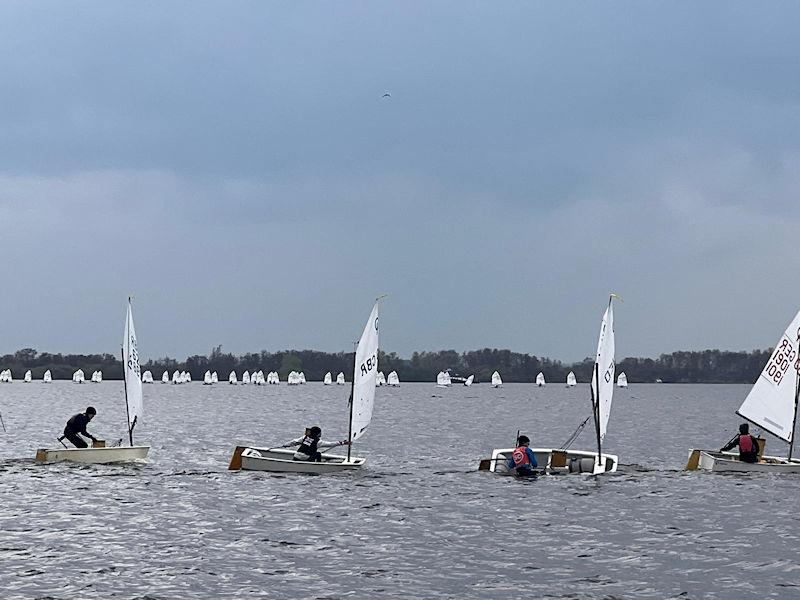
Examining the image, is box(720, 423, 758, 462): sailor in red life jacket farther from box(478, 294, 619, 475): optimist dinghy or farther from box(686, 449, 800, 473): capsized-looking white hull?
box(478, 294, 619, 475): optimist dinghy

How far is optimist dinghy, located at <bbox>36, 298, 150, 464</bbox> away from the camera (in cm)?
4065

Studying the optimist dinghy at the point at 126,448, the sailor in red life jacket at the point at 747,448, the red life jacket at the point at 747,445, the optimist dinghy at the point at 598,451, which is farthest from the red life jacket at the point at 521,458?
the optimist dinghy at the point at 126,448

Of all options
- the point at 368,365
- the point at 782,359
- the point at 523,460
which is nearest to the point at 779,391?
the point at 782,359

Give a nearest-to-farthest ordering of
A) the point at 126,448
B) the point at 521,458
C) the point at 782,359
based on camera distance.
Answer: the point at 521,458 → the point at 126,448 → the point at 782,359

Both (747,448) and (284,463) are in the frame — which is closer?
(284,463)

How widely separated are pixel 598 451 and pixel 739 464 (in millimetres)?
5309

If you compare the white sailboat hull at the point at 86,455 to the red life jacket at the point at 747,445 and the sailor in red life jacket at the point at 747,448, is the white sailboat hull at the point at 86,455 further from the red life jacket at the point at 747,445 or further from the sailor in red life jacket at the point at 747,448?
the red life jacket at the point at 747,445

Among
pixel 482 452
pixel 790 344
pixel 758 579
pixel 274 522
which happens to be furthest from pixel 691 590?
pixel 482 452

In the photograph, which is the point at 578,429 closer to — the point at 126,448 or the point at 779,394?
the point at 779,394

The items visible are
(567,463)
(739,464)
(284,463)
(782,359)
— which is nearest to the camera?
(284,463)

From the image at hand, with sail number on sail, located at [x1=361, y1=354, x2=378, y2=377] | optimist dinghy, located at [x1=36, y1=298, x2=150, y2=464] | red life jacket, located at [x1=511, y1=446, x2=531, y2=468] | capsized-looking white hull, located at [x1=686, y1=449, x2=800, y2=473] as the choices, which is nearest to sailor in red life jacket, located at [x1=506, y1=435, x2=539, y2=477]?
red life jacket, located at [x1=511, y1=446, x2=531, y2=468]

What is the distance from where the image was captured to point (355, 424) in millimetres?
39281

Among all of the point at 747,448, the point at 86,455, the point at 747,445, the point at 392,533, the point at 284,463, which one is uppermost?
the point at 747,445

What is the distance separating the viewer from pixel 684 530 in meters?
29.6
